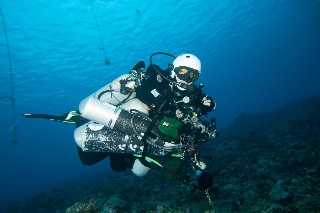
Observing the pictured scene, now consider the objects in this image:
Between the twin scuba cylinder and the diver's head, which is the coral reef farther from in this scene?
the diver's head

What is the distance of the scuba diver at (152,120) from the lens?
335 cm

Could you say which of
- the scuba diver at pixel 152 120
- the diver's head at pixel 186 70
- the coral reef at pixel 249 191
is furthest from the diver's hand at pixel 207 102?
the coral reef at pixel 249 191

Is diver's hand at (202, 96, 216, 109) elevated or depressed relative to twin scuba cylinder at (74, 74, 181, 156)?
elevated

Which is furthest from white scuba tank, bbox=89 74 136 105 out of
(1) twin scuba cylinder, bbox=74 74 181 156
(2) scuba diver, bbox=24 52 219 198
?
(1) twin scuba cylinder, bbox=74 74 181 156

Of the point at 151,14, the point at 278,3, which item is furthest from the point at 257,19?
the point at 151,14

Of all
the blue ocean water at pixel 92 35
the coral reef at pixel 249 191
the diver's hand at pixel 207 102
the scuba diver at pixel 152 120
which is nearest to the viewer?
the scuba diver at pixel 152 120

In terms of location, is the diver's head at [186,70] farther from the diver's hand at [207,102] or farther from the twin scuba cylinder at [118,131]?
the twin scuba cylinder at [118,131]

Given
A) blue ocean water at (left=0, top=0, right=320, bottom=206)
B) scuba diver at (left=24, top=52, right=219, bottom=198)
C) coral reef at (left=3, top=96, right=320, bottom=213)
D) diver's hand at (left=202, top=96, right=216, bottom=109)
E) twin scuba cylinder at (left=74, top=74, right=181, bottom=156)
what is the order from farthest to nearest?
blue ocean water at (left=0, top=0, right=320, bottom=206), diver's hand at (left=202, top=96, right=216, bottom=109), coral reef at (left=3, top=96, right=320, bottom=213), twin scuba cylinder at (left=74, top=74, right=181, bottom=156), scuba diver at (left=24, top=52, right=219, bottom=198)

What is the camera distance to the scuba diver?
132 inches

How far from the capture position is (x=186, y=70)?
14.5 ft

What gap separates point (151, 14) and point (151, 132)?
2302cm

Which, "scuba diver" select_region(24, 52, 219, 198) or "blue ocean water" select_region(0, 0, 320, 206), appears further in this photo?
"blue ocean water" select_region(0, 0, 320, 206)

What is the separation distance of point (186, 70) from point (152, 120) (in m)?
1.43

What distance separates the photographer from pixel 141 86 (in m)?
4.44
